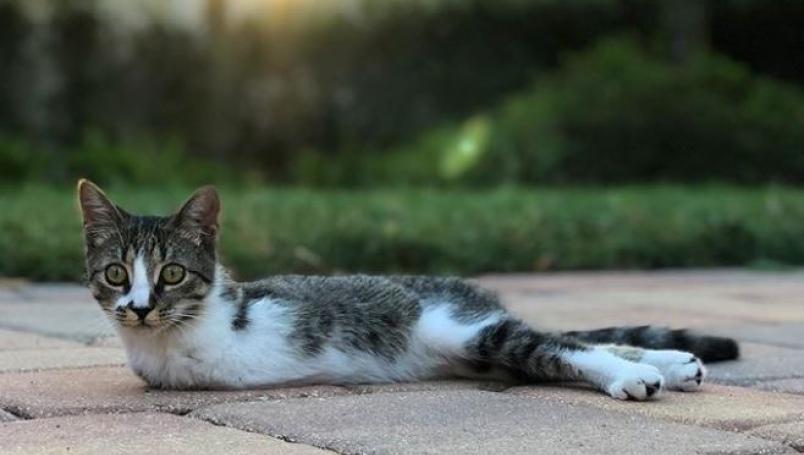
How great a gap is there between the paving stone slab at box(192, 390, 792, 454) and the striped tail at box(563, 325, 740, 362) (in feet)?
2.29

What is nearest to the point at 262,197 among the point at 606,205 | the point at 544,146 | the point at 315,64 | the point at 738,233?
the point at 606,205

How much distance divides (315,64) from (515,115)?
92.2 inches

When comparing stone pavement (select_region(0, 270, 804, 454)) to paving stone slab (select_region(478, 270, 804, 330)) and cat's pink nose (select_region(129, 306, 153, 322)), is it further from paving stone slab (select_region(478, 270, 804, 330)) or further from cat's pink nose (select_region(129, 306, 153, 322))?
paving stone slab (select_region(478, 270, 804, 330))

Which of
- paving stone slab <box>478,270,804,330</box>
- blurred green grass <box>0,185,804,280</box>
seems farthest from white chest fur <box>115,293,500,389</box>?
blurred green grass <box>0,185,804,280</box>

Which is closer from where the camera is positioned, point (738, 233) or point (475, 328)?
point (475, 328)

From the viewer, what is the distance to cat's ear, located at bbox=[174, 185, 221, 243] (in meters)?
3.09

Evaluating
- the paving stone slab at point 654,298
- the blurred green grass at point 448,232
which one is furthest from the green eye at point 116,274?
the blurred green grass at point 448,232

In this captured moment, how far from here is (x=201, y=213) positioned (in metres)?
3.12

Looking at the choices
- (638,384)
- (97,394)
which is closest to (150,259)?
(97,394)

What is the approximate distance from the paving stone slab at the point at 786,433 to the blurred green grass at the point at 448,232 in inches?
136

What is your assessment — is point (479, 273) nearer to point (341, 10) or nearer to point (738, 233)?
point (738, 233)

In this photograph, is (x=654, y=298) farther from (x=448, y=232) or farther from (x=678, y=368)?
(x=678, y=368)

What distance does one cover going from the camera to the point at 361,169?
1202 centimetres

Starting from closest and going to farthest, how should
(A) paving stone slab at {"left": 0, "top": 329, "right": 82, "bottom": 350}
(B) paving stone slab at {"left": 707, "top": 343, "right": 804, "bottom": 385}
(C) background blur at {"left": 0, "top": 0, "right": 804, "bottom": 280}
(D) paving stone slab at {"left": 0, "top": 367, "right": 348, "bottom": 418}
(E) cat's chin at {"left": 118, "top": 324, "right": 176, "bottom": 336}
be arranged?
1. (D) paving stone slab at {"left": 0, "top": 367, "right": 348, "bottom": 418}
2. (E) cat's chin at {"left": 118, "top": 324, "right": 176, "bottom": 336}
3. (B) paving stone slab at {"left": 707, "top": 343, "right": 804, "bottom": 385}
4. (A) paving stone slab at {"left": 0, "top": 329, "right": 82, "bottom": 350}
5. (C) background blur at {"left": 0, "top": 0, "right": 804, "bottom": 280}
